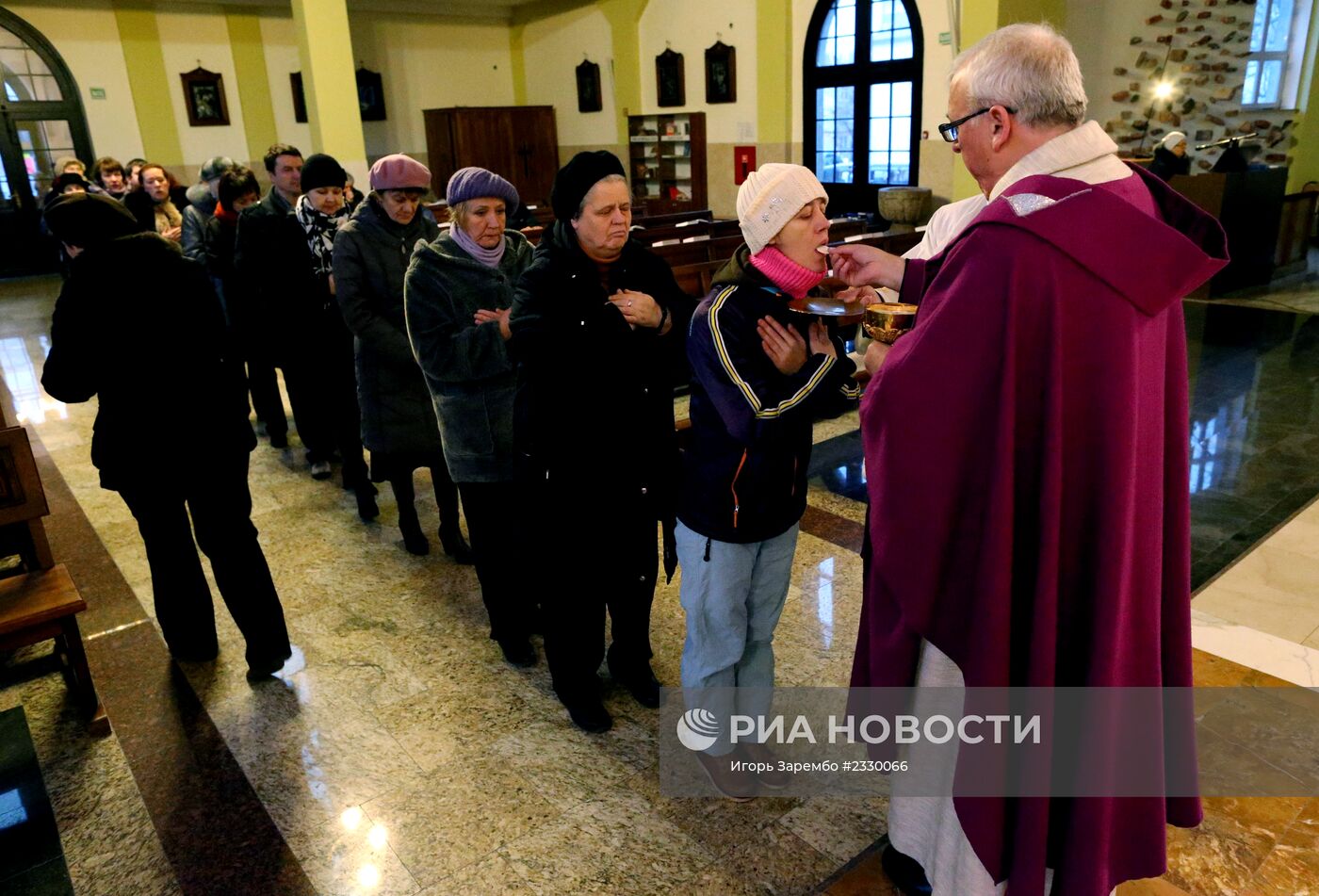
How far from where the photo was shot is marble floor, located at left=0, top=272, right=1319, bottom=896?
2092mm

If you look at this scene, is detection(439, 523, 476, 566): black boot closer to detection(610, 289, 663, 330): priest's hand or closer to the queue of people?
the queue of people

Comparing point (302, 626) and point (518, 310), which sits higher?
point (518, 310)

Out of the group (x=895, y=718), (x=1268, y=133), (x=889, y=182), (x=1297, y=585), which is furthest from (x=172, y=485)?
(x=1268, y=133)

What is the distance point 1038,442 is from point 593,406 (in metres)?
1.16

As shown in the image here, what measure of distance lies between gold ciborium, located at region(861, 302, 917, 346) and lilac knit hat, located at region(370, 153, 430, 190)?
2.23 meters

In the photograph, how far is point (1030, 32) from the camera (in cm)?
141

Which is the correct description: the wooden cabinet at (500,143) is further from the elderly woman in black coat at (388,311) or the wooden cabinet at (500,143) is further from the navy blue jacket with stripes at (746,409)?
the navy blue jacket with stripes at (746,409)

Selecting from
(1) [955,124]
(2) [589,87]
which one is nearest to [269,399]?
(1) [955,124]

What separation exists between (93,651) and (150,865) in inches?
49.5

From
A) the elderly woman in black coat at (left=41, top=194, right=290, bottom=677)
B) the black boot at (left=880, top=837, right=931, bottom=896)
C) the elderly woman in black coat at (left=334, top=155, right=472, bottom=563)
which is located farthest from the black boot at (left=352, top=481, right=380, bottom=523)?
the black boot at (left=880, top=837, right=931, bottom=896)

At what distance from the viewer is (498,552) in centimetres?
294

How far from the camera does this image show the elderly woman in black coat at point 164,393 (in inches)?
98.1

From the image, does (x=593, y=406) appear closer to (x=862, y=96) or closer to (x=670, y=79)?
(x=862, y=96)

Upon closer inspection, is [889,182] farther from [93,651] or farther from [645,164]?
[93,651]
